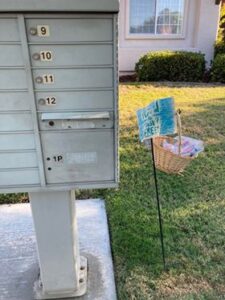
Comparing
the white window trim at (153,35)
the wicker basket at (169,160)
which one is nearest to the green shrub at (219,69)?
the white window trim at (153,35)

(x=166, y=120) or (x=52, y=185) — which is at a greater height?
(x=166, y=120)

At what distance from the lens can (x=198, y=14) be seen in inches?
322

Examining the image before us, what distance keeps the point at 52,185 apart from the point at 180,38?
25.8 ft

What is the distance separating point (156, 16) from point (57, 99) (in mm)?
7824

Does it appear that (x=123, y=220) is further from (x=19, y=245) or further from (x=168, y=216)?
(x=19, y=245)

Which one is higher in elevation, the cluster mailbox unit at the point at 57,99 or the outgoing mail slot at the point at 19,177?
the cluster mailbox unit at the point at 57,99

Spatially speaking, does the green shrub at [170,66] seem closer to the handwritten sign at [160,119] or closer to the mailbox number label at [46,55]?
the handwritten sign at [160,119]

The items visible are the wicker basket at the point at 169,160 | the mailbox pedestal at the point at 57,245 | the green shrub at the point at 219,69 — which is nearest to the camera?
the mailbox pedestal at the point at 57,245

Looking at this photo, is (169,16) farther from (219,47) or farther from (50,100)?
(50,100)

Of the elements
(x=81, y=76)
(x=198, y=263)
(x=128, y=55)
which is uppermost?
(x=81, y=76)

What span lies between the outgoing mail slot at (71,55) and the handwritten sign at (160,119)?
24.8 inches

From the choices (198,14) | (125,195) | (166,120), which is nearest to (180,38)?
(198,14)

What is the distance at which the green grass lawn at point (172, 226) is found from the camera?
205 centimetres

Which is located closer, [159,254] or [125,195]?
[159,254]
